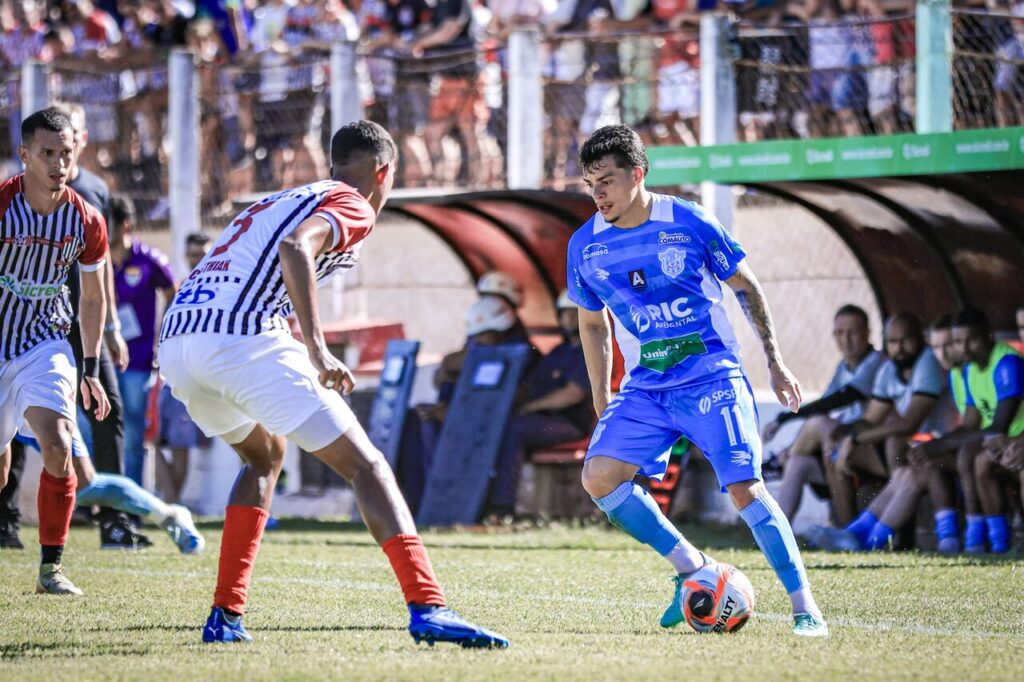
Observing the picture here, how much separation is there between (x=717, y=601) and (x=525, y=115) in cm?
825

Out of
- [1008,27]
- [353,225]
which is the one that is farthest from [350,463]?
[1008,27]

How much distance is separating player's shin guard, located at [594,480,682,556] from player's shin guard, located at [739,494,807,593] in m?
0.41

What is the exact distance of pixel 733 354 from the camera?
693 cm

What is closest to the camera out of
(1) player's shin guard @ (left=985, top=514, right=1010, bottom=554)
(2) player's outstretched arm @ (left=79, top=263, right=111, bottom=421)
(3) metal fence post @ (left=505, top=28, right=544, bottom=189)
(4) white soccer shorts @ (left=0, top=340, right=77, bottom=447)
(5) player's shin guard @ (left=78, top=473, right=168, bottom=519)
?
(4) white soccer shorts @ (left=0, top=340, right=77, bottom=447)

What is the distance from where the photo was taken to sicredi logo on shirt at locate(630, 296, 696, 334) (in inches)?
270

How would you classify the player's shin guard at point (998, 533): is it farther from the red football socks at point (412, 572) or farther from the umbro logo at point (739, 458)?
the red football socks at point (412, 572)

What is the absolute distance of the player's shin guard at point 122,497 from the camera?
9.65 meters

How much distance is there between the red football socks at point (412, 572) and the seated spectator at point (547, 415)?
673cm

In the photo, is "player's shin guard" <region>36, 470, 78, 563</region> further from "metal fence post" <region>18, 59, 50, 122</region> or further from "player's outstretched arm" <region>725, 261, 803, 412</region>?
"metal fence post" <region>18, 59, 50, 122</region>

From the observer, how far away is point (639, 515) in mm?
6879

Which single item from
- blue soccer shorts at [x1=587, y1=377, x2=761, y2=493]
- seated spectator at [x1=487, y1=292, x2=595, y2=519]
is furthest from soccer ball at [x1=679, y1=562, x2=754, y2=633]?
seated spectator at [x1=487, y1=292, x2=595, y2=519]

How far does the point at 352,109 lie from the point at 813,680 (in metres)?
10.5

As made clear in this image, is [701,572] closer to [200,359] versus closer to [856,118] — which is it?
[200,359]

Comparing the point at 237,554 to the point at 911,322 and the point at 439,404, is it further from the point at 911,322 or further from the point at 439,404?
the point at 439,404
